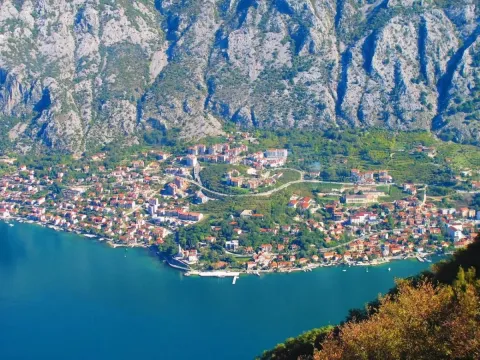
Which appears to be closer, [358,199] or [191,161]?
[358,199]

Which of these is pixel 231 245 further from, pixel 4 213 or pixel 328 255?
pixel 4 213

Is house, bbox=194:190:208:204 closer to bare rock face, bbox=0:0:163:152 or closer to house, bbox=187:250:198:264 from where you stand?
house, bbox=187:250:198:264

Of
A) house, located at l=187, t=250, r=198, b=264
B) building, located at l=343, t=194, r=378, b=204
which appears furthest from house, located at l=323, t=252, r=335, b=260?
house, located at l=187, t=250, r=198, b=264

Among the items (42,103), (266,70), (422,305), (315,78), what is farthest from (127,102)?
(422,305)

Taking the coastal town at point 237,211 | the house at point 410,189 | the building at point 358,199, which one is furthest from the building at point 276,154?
the house at point 410,189

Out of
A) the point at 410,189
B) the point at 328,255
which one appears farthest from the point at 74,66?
the point at 328,255

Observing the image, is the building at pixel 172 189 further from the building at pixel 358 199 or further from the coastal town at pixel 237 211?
the building at pixel 358 199
